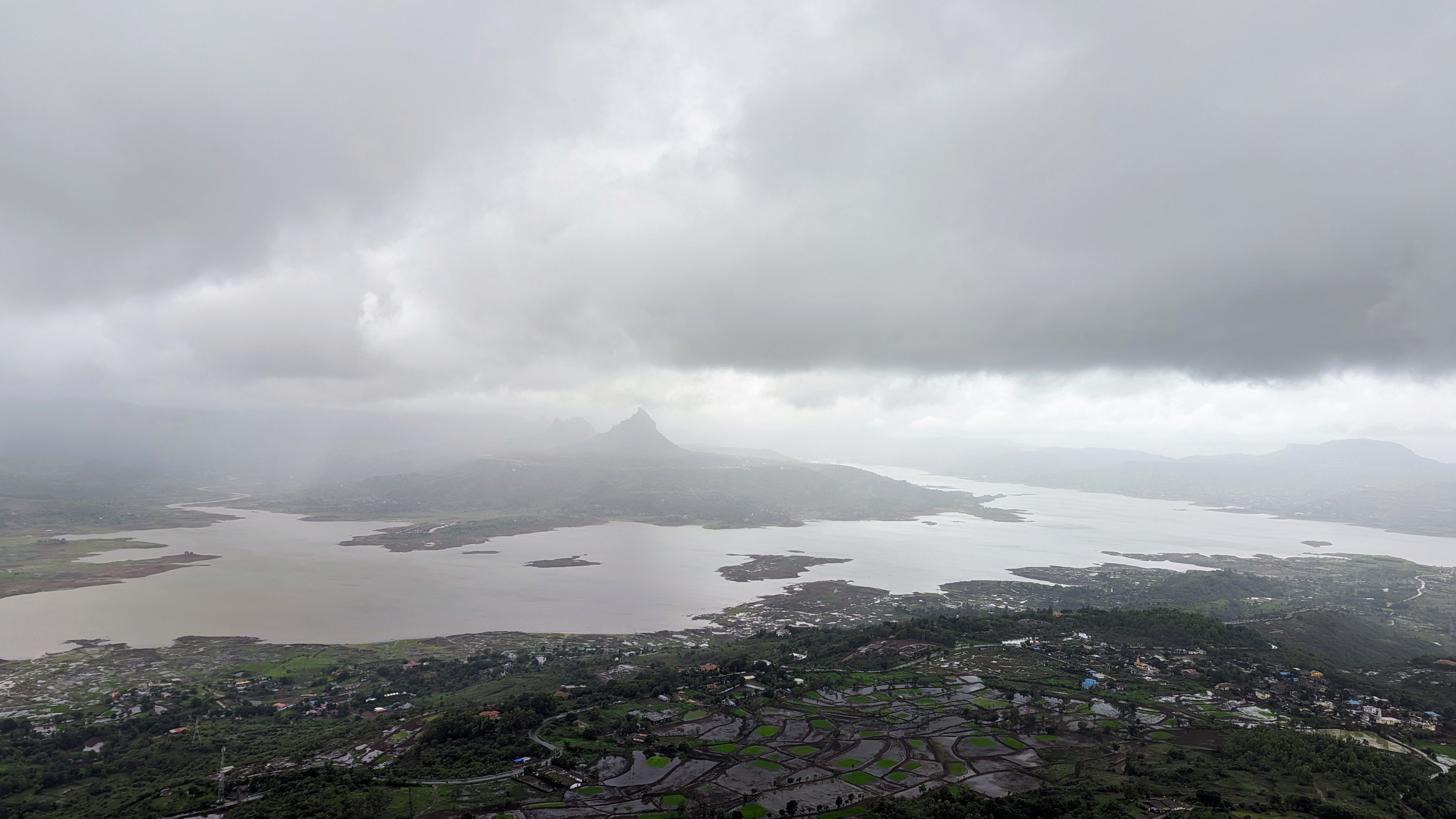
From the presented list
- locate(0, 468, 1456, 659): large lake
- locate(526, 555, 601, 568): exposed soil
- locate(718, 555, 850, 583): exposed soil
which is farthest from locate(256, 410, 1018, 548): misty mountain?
locate(718, 555, 850, 583): exposed soil

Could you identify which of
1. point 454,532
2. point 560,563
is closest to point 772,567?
point 560,563

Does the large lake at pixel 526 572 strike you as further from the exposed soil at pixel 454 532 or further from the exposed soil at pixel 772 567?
the exposed soil at pixel 454 532

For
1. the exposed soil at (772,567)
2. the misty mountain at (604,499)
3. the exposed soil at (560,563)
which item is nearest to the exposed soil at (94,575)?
the misty mountain at (604,499)

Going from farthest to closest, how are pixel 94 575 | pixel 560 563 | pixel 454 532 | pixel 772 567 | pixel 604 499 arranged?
pixel 604 499
pixel 454 532
pixel 560 563
pixel 772 567
pixel 94 575

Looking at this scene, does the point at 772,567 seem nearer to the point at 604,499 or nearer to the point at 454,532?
the point at 454,532

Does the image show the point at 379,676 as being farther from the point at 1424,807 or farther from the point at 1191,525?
the point at 1191,525
